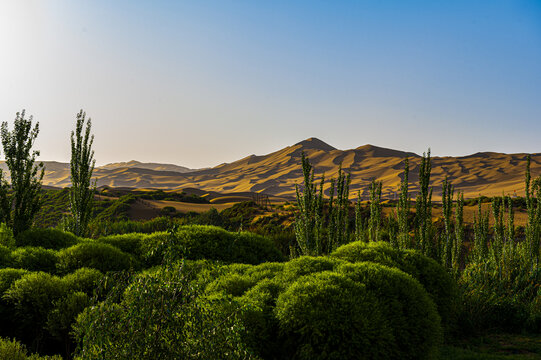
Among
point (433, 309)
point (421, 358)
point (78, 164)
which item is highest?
point (78, 164)

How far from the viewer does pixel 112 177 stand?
150 m

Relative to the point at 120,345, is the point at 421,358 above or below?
below

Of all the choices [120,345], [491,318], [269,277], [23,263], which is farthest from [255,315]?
[491,318]

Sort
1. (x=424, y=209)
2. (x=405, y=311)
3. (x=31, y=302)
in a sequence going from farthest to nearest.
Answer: (x=424, y=209)
(x=31, y=302)
(x=405, y=311)

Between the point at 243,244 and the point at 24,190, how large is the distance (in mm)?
5159

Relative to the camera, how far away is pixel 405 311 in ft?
13.4

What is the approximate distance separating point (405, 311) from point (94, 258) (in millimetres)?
4563

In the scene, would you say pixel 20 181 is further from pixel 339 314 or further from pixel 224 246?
pixel 339 314

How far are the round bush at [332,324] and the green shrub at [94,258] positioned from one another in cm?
292

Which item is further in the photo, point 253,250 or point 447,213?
point 447,213

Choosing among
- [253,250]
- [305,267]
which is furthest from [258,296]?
[253,250]

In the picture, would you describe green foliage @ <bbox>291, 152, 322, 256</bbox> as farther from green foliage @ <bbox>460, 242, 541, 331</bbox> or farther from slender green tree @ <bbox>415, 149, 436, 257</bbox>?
green foliage @ <bbox>460, 242, 541, 331</bbox>

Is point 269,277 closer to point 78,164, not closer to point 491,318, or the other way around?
point 491,318

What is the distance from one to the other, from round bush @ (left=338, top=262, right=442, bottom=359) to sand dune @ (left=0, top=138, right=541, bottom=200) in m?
52.1
